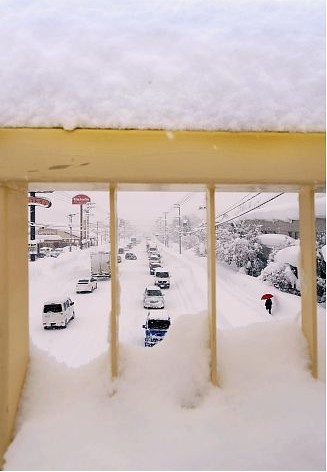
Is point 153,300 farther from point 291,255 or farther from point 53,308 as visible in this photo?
point 291,255

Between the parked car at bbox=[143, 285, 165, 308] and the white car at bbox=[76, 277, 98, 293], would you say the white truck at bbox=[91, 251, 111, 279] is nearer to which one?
the white car at bbox=[76, 277, 98, 293]

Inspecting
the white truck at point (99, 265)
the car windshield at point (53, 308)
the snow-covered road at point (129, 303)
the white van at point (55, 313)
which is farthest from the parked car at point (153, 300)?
the white truck at point (99, 265)

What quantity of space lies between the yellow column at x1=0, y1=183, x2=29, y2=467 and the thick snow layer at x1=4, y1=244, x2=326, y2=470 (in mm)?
52

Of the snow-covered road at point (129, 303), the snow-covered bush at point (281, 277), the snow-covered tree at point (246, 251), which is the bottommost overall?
the snow-covered road at point (129, 303)

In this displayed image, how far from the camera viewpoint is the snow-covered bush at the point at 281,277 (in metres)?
Answer: 10.1

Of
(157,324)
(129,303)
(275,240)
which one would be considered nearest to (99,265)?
(129,303)

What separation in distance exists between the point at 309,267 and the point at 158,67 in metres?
0.73

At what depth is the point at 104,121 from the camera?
0.83 meters

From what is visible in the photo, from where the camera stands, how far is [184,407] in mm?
944

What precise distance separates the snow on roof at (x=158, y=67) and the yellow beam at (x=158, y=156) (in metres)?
0.03

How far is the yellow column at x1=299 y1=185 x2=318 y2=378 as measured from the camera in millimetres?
985

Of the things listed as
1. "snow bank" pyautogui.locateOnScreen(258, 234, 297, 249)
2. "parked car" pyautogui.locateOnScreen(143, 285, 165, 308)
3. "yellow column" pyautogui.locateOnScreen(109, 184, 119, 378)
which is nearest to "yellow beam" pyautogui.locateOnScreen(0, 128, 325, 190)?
"yellow column" pyautogui.locateOnScreen(109, 184, 119, 378)

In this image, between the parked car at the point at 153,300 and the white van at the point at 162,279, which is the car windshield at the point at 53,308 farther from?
the white van at the point at 162,279

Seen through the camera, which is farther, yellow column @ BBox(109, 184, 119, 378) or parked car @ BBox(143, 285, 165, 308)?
parked car @ BBox(143, 285, 165, 308)
